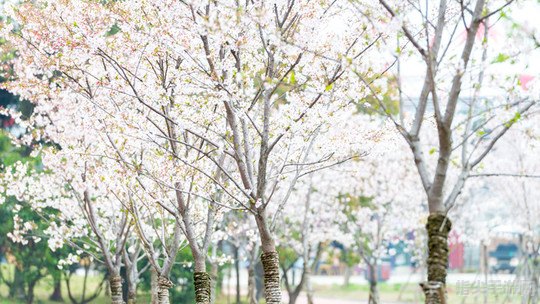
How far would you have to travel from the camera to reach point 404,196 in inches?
1086

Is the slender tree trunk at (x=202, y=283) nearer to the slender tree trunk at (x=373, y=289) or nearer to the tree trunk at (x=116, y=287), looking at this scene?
the tree trunk at (x=116, y=287)

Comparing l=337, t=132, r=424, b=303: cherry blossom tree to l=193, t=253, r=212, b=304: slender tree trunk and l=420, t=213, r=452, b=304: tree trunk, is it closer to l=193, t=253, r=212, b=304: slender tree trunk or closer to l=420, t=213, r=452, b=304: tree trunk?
l=193, t=253, r=212, b=304: slender tree trunk

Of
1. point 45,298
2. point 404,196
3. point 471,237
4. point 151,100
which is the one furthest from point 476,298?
point 151,100

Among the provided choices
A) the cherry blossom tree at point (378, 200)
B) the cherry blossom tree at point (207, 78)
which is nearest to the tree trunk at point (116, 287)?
the cherry blossom tree at point (207, 78)

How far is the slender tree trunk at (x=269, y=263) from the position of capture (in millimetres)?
9617

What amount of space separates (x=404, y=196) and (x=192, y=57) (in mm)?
19098

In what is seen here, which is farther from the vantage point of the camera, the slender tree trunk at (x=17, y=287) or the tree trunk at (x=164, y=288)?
the slender tree trunk at (x=17, y=287)

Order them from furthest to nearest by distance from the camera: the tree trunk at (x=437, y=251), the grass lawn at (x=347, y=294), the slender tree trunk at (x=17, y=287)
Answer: the slender tree trunk at (x=17, y=287) < the grass lawn at (x=347, y=294) < the tree trunk at (x=437, y=251)

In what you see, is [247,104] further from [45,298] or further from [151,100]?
[45,298]

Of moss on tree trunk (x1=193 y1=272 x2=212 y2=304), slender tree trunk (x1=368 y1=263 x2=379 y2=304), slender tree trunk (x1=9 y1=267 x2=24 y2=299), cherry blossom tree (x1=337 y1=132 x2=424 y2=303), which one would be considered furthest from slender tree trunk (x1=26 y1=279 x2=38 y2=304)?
moss on tree trunk (x1=193 y1=272 x2=212 y2=304)

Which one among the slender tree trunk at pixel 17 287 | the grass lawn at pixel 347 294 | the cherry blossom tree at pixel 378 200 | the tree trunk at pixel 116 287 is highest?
the cherry blossom tree at pixel 378 200

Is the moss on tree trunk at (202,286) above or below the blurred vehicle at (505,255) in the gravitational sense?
above

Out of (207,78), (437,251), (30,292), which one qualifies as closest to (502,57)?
(437,251)

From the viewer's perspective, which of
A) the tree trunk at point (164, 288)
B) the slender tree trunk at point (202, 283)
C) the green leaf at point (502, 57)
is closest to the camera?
the green leaf at point (502, 57)
